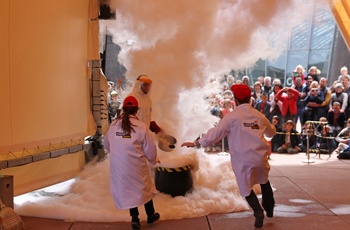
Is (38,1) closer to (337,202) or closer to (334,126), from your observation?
(337,202)

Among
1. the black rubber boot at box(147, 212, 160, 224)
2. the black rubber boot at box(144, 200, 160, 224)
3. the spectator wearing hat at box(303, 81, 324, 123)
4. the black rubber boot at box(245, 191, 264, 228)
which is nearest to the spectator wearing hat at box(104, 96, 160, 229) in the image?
the black rubber boot at box(144, 200, 160, 224)

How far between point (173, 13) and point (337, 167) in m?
5.39

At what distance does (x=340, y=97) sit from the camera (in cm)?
1195

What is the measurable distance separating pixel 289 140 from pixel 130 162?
27.0 feet

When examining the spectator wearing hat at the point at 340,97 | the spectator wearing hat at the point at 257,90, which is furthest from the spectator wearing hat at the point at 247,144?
the spectator wearing hat at the point at 257,90

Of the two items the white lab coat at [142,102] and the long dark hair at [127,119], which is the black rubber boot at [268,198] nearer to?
the long dark hair at [127,119]

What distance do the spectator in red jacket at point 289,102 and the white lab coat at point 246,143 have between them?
7252 mm

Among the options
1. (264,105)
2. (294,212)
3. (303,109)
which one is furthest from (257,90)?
(294,212)

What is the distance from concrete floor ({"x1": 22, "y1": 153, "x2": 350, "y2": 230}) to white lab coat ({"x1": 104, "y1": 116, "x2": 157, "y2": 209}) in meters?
0.50

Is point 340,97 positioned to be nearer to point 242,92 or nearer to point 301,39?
point 242,92

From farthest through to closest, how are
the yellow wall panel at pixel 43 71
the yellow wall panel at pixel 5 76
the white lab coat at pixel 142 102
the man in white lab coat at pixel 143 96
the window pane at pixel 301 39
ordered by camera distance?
the window pane at pixel 301 39 < the white lab coat at pixel 142 102 < the man in white lab coat at pixel 143 96 < the yellow wall panel at pixel 43 71 < the yellow wall panel at pixel 5 76

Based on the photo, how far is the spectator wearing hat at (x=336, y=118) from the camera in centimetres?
1177

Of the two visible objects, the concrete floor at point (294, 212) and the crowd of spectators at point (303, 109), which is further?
the crowd of spectators at point (303, 109)

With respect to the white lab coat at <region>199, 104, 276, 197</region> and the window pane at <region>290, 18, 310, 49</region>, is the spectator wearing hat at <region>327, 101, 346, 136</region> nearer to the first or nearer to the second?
the white lab coat at <region>199, 104, 276, 197</region>
